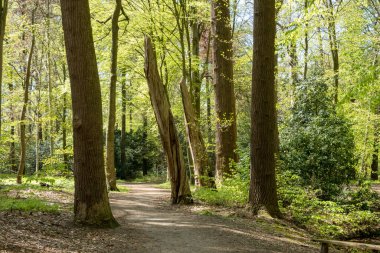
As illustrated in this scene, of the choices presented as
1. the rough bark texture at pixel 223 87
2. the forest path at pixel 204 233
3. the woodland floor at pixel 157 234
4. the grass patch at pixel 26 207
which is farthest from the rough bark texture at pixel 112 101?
the grass patch at pixel 26 207

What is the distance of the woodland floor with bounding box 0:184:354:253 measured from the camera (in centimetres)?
596

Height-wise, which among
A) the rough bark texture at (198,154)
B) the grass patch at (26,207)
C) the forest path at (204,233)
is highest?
the rough bark texture at (198,154)

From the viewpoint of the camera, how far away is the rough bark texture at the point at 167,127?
10.5 meters

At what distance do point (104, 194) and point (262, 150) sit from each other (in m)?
3.87

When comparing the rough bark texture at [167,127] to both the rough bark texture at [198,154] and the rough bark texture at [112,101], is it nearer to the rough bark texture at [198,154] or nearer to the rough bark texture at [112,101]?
the rough bark texture at [198,154]

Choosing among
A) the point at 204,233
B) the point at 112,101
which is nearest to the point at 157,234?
the point at 204,233

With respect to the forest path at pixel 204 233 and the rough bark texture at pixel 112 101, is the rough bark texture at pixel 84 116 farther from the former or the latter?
the rough bark texture at pixel 112 101

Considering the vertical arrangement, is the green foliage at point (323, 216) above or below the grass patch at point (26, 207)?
below

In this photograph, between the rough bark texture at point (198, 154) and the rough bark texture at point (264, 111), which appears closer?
the rough bark texture at point (264, 111)

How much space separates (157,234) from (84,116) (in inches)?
104

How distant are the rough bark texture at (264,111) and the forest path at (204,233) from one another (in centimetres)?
78

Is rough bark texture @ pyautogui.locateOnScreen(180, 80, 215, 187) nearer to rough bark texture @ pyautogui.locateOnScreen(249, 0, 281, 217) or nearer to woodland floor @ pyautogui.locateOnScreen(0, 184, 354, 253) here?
woodland floor @ pyautogui.locateOnScreen(0, 184, 354, 253)

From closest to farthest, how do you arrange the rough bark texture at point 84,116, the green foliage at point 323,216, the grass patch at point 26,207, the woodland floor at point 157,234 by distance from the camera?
the woodland floor at point 157,234 → the rough bark texture at point 84,116 → the grass patch at point 26,207 → the green foliage at point 323,216

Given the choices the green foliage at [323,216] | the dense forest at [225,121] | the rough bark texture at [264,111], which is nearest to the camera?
the dense forest at [225,121]
